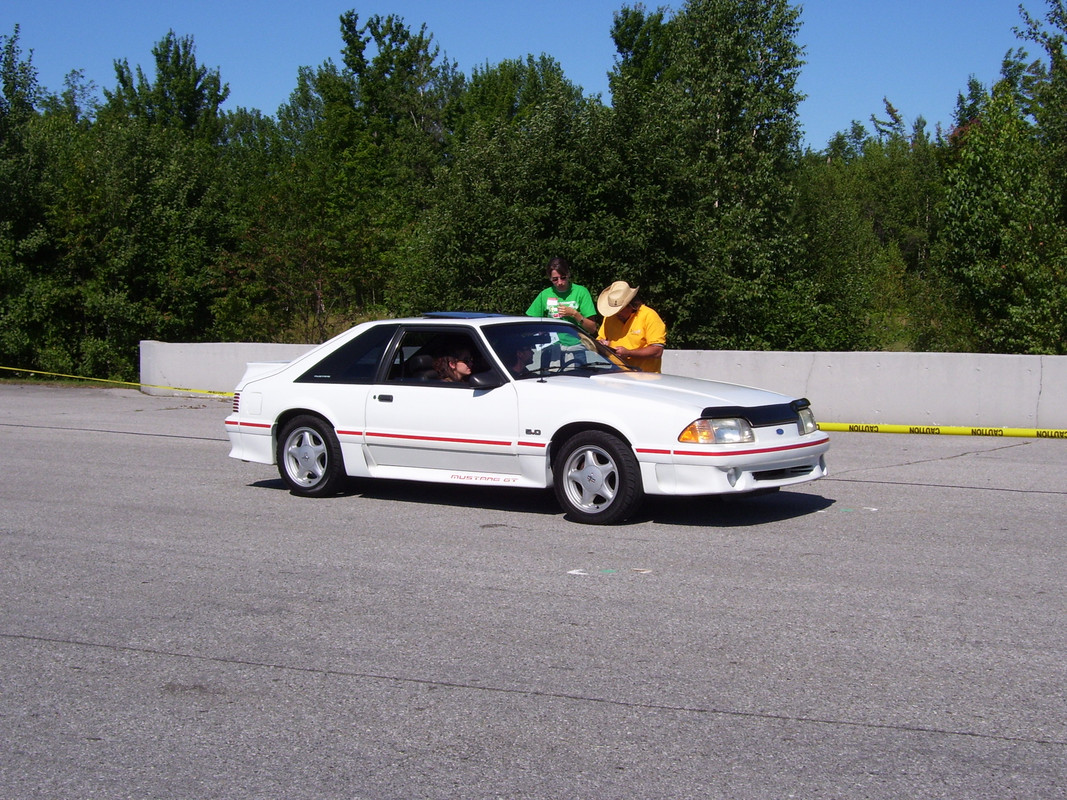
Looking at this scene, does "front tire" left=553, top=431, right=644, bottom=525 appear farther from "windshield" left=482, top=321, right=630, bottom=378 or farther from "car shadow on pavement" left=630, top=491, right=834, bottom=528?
"windshield" left=482, top=321, right=630, bottom=378

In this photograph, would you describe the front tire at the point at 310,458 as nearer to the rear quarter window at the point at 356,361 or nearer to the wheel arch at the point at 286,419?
the wheel arch at the point at 286,419

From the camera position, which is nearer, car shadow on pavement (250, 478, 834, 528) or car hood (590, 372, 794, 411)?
car hood (590, 372, 794, 411)

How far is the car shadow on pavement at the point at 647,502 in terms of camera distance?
8.13 m

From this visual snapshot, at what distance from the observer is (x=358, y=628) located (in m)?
5.43

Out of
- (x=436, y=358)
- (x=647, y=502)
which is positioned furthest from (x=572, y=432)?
(x=436, y=358)

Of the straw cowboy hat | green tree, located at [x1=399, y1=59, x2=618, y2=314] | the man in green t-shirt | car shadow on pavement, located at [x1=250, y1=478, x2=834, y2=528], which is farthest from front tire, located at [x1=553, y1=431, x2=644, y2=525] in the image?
green tree, located at [x1=399, y1=59, x2=618, y2=314]

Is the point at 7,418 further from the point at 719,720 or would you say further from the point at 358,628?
the point at 719,720

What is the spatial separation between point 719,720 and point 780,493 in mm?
5290

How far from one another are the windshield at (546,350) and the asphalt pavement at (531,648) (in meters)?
1.12

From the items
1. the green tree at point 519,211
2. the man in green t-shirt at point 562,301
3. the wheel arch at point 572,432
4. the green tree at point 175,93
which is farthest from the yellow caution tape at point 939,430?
the green tree at point 175,93

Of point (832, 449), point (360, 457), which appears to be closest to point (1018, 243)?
point (832, 449)

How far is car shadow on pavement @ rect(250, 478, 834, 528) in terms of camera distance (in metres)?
8.13

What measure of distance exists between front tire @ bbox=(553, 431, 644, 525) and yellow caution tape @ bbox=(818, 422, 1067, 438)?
21.6ft

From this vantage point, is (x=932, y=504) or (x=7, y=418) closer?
(x=932, y=504)
